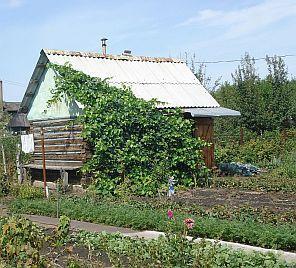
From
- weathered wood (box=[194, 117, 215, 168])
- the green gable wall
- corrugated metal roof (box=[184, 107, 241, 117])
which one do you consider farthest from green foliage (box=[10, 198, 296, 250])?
weathered wood (box=[194, 117, 215, 168])

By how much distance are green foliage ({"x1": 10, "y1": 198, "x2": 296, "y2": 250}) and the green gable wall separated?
12.5ft

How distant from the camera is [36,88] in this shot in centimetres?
1805

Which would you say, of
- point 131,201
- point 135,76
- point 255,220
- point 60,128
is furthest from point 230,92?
point 255,220

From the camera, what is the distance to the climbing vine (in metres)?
14.2

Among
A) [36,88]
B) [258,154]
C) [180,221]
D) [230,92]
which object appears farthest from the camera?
[230,92]

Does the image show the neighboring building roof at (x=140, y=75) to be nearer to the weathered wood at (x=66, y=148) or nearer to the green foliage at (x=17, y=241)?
the weathered wood at (x=66, y=148)

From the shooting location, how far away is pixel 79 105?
15266 mm

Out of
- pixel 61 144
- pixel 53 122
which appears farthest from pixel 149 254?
pixel 53 122

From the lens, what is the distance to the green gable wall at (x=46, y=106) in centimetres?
1614

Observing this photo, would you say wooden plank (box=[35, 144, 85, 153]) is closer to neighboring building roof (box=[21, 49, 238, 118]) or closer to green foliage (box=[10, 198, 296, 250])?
neighboring building roof (box=[21, 49, 238, 118])

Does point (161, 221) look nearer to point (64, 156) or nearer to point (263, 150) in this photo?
point (64, 156)

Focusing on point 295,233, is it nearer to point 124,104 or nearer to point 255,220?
point 255,220

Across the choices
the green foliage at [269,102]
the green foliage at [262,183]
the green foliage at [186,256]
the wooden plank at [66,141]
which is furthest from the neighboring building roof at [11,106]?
the green foliage at [186,256]

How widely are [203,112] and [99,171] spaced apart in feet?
13.8
